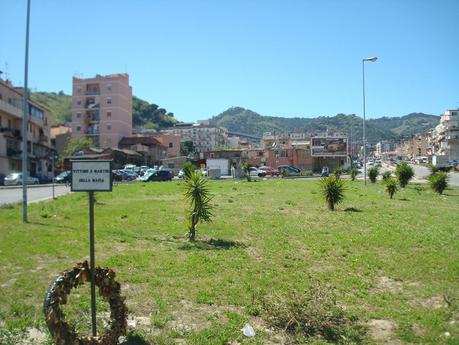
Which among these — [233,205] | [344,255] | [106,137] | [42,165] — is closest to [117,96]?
[106,137]

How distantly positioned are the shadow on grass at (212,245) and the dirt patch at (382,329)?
17.4ft

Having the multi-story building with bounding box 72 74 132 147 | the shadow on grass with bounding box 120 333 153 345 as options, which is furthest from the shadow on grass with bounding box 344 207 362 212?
the multi-story building with bounding box 72 74 132 147

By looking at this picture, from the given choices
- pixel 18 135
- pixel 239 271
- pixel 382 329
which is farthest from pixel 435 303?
pixel 18 135

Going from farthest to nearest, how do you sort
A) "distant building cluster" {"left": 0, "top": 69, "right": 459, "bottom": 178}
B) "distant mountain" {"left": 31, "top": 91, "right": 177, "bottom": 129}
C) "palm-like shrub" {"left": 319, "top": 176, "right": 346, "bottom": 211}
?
"distant mountain" {"left": 31, "top": 91, "right": 177, "bottom": 129} < "distant building cluster" {"left": 0, "top": 69, "right": 459, "bottom": 178} < "palm-like shrub" {"left": 319, "top": 176, "right": 346, "bottom": 211}

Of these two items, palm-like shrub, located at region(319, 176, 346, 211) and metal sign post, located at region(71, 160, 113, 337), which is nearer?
metal sign post, located at region(71, 160, 113, 337)

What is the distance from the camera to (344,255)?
10.4m

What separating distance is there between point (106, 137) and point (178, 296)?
8792cm

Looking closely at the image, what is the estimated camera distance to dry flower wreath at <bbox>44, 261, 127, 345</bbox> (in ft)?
16.6

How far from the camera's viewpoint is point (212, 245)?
11672 millimetres

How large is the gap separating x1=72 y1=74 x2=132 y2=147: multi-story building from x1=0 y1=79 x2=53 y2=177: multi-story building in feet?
55.1

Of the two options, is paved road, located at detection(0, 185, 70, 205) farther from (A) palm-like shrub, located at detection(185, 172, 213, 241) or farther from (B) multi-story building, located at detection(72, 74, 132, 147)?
(B) multi-story building, located at detection(72, 74, 132, 147)

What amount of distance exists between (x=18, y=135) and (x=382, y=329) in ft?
214

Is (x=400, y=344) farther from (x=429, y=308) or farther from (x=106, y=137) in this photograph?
(x=106, y=137)

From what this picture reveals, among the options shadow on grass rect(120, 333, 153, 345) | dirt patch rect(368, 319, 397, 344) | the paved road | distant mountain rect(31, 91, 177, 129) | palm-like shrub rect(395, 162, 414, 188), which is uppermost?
distant mountain rect(31, 91, 177, 129)
